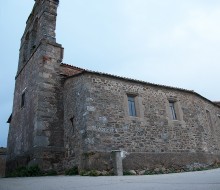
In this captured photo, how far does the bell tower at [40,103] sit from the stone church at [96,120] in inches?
1.8

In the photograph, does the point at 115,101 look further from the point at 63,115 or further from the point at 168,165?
the point at 168,165

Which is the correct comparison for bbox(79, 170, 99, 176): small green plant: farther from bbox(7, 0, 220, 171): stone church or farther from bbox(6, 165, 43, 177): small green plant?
bbox(6, 165, 43, 177): small green plant

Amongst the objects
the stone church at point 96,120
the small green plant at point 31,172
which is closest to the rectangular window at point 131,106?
the stone church at point 96,120

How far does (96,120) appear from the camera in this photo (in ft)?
32.1

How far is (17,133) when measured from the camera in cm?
1376

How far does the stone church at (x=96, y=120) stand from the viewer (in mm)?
9867

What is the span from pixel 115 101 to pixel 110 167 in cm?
312

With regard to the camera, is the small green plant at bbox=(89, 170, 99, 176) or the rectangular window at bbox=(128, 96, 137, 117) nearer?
the small green plant at bbox=(89, 170, 99, 176)

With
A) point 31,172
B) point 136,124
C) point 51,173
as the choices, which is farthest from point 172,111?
point 31,172

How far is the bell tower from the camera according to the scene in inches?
421

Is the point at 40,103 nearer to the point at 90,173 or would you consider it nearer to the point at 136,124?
the point at 90,173

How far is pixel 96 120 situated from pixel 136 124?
217 centimetres

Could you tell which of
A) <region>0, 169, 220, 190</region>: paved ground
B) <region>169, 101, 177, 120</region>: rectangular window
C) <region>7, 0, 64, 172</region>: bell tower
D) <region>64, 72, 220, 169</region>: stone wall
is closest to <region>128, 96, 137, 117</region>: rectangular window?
<region>64, 72, 220, 169</region>: stone wall

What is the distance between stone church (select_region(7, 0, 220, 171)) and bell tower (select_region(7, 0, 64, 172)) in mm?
45
